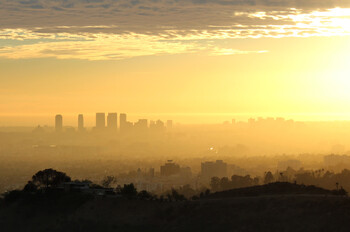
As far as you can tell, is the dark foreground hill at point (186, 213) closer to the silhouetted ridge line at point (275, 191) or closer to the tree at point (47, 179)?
the silhouetted ridge line at point (275, 191)

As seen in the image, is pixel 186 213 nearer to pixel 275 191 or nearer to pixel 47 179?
pixel 275 191

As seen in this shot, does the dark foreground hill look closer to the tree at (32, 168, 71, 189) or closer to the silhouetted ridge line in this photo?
the silhouetted ridge line


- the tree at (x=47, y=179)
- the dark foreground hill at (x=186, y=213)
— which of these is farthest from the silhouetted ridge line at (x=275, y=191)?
the tree at (x=47, y=179)

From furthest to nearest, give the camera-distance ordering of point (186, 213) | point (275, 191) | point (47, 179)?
point (47, 179), point (275, 191), point (186, 213)

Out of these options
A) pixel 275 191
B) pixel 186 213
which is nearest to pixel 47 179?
pixel 186 213

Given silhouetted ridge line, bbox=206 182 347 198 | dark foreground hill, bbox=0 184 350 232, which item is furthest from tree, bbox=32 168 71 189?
silhouetted ridge line, bbox=206 182 347 198

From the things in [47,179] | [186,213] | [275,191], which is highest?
[186,213]

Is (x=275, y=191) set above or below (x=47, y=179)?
above

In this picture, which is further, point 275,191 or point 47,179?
point 47,179
